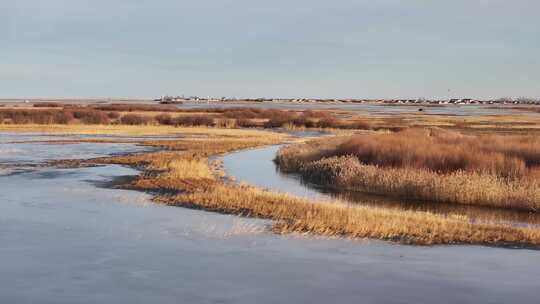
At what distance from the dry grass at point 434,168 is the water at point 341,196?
2.60 feet

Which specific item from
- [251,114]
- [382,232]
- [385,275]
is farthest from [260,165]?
[251,114]

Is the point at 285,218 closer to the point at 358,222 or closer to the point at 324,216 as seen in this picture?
the point at 324,216

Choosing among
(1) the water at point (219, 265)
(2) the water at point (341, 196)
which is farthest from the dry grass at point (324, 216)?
(2) the water at point (341, 196)

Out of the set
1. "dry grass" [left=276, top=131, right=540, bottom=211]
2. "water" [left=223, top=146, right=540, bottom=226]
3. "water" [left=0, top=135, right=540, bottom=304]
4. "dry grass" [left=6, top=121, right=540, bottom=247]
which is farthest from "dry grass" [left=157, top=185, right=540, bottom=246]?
"dry grass" [left=276, top=131, right=540, bottom=211]

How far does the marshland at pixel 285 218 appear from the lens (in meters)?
14.0

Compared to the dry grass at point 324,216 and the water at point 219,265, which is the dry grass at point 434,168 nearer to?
the dry grass at point 324,216

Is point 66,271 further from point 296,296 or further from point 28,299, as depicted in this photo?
point 296,296

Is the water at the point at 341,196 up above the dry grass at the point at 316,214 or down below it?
below

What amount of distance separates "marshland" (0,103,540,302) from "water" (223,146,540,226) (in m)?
0.10

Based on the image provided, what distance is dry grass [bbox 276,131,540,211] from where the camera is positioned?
2652cm

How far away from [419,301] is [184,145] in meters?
39.9

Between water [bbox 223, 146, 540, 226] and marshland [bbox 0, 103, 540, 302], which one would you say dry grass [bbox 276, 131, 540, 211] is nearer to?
marshland [bbox 0, 103, 540, 302]

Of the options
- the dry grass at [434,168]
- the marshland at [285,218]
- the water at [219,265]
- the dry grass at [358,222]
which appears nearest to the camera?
the water at [219,265]

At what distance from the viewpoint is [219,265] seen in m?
14.9
